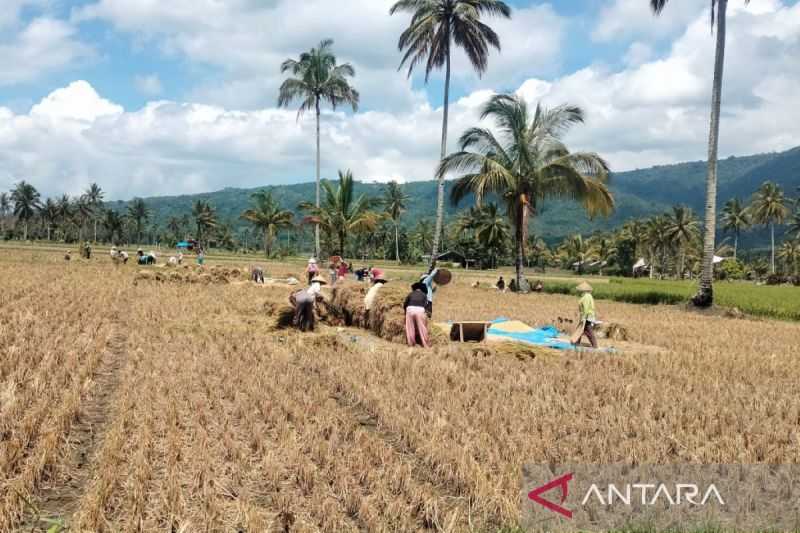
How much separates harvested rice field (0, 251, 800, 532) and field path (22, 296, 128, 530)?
2 centimetres

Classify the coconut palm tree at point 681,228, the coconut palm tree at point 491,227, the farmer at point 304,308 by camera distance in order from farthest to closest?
the coconut palm tree at point 681,228
the coconut palm tree at point 491,227
the farmer at point 304,308

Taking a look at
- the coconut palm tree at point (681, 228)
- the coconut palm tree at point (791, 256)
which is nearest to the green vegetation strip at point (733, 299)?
the coconut palm tree at point (681, 228)

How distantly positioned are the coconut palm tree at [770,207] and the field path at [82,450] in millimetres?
81564

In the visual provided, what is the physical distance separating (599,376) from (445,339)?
3.58 meters

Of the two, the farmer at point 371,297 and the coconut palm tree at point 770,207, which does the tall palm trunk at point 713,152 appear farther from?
the coconut palm tree at point 770,207

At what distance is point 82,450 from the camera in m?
5.15

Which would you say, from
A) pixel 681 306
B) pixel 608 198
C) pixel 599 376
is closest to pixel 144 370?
pixel 599 376

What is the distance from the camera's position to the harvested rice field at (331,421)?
407 centimetres

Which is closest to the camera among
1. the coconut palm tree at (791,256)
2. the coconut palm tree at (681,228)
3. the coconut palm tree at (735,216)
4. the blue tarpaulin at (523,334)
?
the blue tarpaulin at (523,334)

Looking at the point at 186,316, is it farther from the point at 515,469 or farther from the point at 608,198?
the point at 608,198

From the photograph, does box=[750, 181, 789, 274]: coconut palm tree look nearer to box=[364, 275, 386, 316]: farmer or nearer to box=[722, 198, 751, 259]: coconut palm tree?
box=[722, 198, 751, 259]: coconut palm tree

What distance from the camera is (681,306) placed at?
20.9 metres

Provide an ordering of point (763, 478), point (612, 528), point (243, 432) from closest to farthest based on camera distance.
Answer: point (612, 528) → point (763, 478) → point (243, 432)

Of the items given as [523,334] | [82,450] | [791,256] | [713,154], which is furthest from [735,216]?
[82,450]
